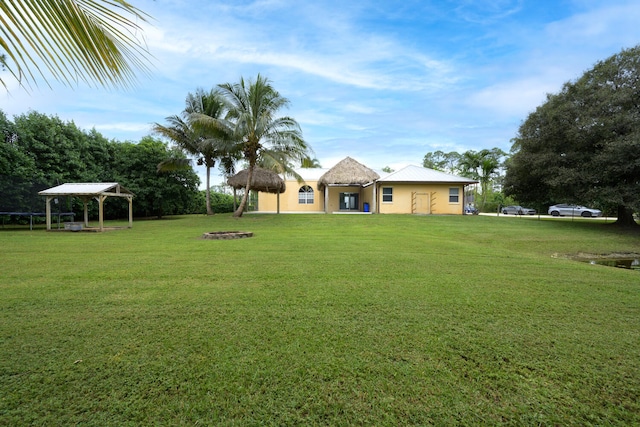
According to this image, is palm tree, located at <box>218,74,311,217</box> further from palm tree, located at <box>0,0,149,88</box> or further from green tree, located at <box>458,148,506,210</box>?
green tree, located at <box>458,148,506,210</box>

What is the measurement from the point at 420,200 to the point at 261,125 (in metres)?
12.1

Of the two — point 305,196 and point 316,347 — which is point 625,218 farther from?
point 305,196

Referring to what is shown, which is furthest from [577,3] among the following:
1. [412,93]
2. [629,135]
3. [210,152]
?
[210,152]

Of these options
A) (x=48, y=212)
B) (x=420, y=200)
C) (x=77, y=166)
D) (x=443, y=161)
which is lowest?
(x=48, y=212)

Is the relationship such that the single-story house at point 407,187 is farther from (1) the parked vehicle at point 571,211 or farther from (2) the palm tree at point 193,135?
(1) the parked vehicle at point 571,211

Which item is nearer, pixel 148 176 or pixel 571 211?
pixel 148 176

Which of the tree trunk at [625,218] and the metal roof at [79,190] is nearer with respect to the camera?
the metal roof at [79,190]

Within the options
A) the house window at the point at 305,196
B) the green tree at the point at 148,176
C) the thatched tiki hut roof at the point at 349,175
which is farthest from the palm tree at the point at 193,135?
the thatched tiki hut roof at the point at 349,175

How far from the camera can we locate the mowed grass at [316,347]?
1817 millimetres

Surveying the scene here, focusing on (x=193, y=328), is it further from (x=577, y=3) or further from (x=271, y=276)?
(x=577, y=3)

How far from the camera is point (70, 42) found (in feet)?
3.56

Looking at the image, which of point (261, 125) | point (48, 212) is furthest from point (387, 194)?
point (48, 212)

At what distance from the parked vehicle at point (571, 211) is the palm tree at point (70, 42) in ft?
109

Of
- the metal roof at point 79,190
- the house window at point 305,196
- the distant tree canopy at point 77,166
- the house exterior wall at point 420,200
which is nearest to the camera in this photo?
the metal roof at point 79,190
